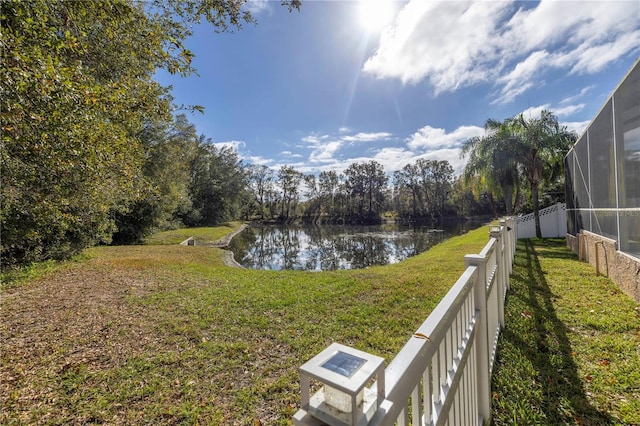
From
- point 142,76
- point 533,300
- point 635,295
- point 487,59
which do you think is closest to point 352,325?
point 533,300

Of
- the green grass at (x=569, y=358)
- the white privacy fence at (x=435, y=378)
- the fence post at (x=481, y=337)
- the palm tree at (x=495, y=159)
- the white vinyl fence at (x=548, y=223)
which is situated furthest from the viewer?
the palm tree at (x=495, y=159)

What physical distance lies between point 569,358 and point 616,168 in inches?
137

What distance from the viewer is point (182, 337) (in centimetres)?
364

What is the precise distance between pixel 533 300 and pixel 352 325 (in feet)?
9.73

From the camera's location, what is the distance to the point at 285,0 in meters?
3.90

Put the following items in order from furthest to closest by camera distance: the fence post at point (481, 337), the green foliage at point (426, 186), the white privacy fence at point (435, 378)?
the green foliage at point (426, 186) → the fence post at point (481, 337) → the white privacy fence at point (435, 378)

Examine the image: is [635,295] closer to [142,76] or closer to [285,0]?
[285,0]

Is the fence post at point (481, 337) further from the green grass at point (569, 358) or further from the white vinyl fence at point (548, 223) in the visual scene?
the white vinyl fence at point (548, 223)

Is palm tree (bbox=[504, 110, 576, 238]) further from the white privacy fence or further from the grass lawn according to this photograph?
the white privacy fence

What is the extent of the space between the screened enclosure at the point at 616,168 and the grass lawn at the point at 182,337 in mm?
2828

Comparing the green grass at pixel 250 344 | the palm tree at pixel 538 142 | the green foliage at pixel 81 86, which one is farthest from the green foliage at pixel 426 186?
the green foliage at pixel 81 86

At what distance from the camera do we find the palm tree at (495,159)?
38.1ft

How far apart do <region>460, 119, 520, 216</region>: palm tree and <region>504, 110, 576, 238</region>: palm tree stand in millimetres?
253

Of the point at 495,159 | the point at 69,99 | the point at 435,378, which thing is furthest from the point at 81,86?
the point at 495,159
